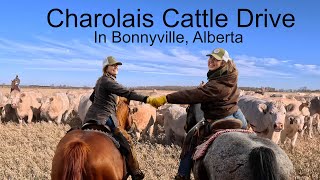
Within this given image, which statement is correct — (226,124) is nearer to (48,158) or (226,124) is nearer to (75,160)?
(75,160)

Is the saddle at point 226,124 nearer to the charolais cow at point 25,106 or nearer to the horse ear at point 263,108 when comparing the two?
the horse ear at point 263,108

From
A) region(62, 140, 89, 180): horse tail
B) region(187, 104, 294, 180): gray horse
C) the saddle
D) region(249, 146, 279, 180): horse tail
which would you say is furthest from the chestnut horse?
region(249, 146, 279, 180): horse tail

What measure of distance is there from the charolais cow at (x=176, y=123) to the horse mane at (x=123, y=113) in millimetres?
8079

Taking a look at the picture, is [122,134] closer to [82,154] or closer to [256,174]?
[82,154]

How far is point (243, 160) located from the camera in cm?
492

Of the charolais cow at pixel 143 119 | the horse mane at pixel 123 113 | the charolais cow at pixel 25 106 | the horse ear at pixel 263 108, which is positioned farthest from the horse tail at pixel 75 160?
the charolais cow at pixel 25 106

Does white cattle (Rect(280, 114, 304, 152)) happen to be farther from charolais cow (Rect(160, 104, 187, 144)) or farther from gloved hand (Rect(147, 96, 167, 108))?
gloved hand (Rect(147, 96, 167, 108))

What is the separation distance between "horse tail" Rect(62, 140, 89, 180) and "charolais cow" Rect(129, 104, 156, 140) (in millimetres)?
11418

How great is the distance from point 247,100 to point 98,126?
1048 centimetres

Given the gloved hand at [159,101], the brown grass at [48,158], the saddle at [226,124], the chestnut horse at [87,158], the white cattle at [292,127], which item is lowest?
the brown grass at [48,158]

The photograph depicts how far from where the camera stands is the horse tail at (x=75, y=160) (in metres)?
5.70

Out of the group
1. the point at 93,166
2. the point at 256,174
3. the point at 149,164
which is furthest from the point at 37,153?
the point at 256,174

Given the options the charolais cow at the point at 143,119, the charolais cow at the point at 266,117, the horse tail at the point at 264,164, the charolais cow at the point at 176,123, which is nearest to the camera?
the horse tail at the point at 264,164

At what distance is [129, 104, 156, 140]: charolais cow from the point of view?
57.5ft
